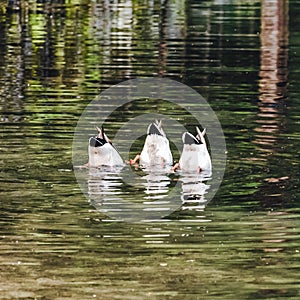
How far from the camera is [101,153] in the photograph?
46.8ft

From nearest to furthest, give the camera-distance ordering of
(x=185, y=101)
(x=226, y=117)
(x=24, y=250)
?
(x=24, y=250), (x=226, y=117), (x=185, y=101)

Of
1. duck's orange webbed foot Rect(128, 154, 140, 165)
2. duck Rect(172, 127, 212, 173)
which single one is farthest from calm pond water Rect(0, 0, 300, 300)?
duck's orange webbed foot Rect(128, 154, 140, 165)

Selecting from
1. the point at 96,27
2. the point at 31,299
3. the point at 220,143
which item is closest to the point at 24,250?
the point at 31,299

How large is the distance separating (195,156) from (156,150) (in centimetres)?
59

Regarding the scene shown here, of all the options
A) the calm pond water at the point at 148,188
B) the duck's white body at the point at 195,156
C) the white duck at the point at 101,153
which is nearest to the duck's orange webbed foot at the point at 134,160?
the white duck at the point at 101,153

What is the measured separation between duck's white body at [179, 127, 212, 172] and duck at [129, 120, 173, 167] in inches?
15.8

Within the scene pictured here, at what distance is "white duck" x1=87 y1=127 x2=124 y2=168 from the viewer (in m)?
14.2

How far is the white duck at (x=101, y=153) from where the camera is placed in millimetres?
14242

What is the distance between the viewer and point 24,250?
35.6 feet

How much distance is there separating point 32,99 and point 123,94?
138cm

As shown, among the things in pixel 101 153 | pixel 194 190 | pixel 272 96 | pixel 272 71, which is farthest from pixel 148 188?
pixel 272 71

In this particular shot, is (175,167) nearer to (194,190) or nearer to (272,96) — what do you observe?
(194,190)

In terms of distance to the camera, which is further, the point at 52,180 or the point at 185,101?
the point at 185,101

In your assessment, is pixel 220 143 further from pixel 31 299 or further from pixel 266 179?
pixel 31 299
